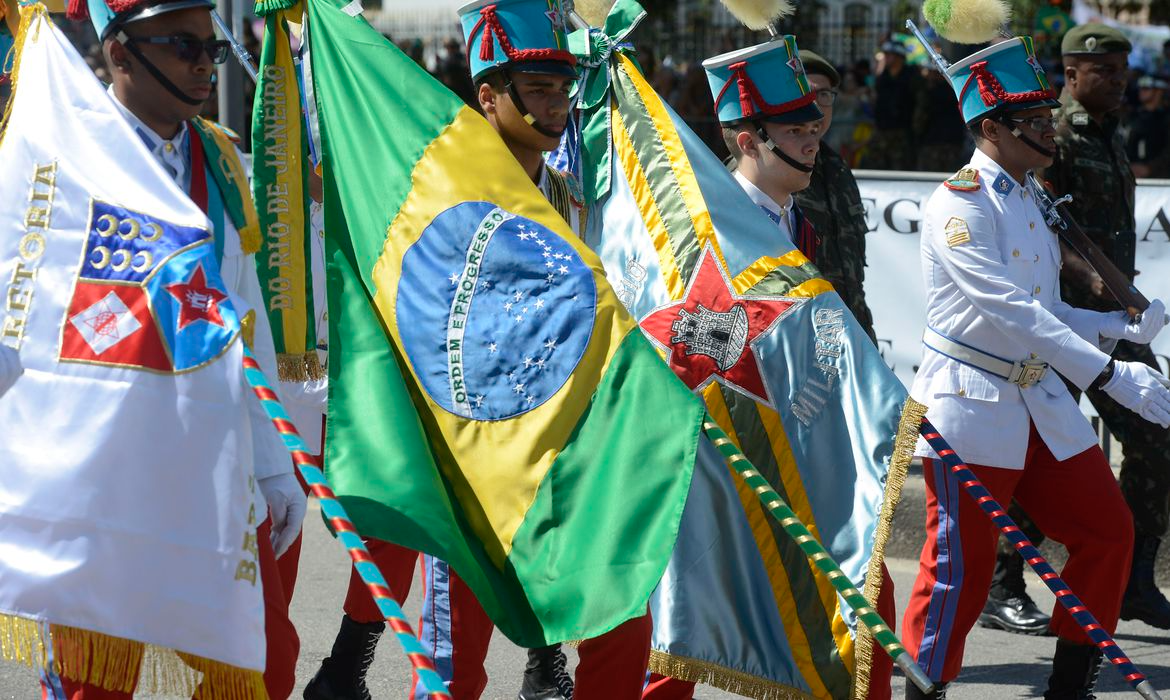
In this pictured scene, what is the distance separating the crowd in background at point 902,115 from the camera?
1359cm

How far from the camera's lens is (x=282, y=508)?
132 inches

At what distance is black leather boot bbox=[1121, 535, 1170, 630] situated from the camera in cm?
593

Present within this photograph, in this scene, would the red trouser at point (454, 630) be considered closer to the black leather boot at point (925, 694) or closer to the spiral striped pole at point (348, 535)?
the spiral striped pole at point (348, 535)

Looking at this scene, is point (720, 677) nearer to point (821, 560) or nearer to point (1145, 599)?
point (821, 560)

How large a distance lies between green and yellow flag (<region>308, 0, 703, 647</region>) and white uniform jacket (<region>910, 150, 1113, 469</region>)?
1.45m

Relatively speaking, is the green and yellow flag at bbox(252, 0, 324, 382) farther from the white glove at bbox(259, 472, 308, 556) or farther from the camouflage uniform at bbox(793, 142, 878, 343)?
the camouflage uniform at bbox(793, 142, 878, 343)

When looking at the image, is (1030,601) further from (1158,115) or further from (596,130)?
(1158,115)

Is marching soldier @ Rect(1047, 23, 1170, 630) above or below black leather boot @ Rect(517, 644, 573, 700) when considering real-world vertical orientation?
above

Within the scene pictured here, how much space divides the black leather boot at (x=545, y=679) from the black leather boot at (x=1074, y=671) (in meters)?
1.40

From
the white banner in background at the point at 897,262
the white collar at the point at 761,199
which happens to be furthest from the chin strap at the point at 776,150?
the white banner in background at the point at 897,262

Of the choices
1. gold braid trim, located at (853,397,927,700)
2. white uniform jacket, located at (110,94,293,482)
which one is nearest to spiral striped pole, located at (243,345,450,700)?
white uniform jacket, located at (110,94,293,482)

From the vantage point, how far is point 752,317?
4.16m

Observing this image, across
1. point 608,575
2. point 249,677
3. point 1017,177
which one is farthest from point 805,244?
point 249,677

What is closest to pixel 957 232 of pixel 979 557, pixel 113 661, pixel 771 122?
pixel 771 122
